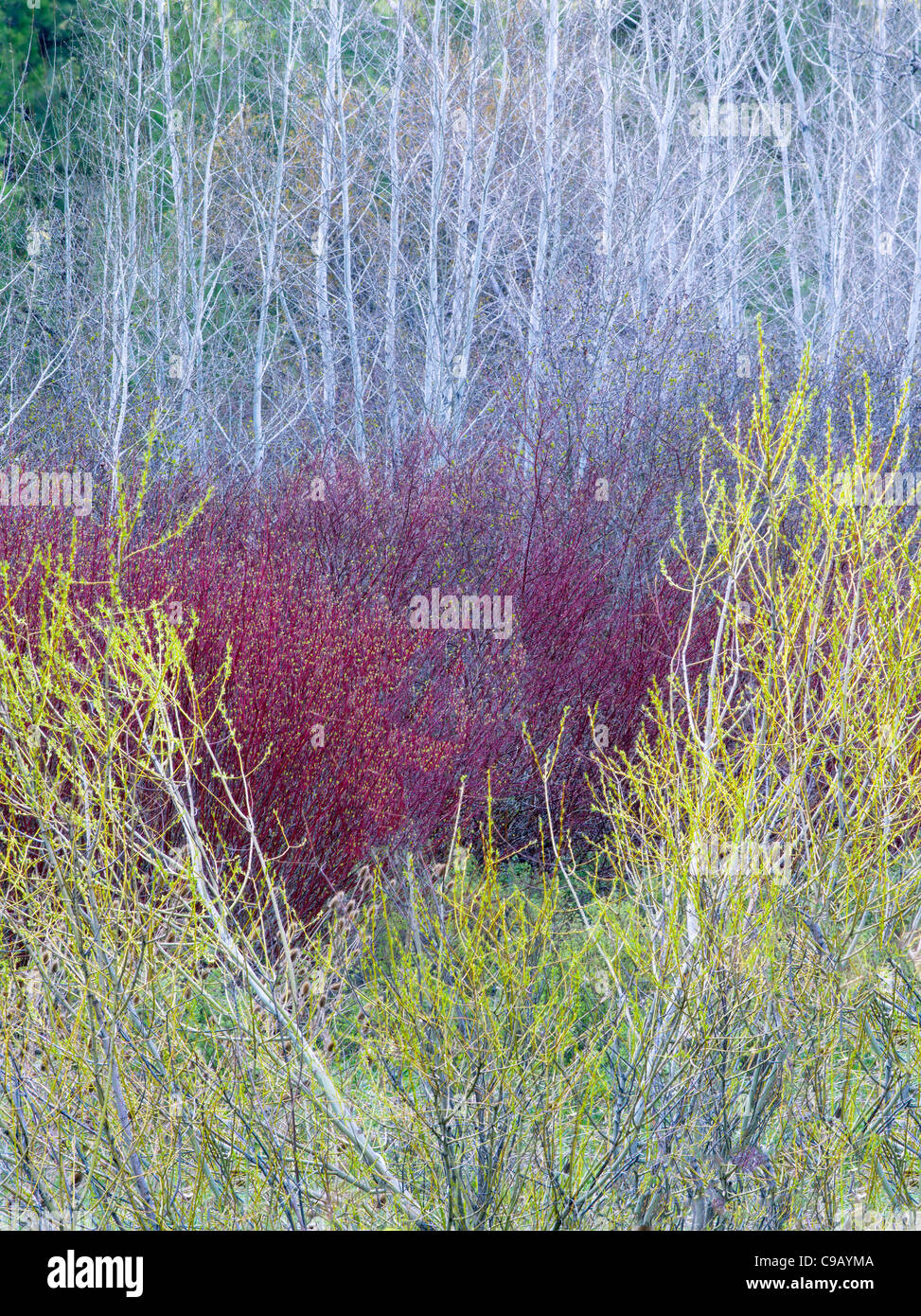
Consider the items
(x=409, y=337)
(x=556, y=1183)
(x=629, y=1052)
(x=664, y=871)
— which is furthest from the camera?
(x=409, y=337)

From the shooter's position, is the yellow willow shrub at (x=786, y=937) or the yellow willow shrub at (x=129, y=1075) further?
the yellow willow shrub at (x=786, y=937)

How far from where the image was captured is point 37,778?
304 cm

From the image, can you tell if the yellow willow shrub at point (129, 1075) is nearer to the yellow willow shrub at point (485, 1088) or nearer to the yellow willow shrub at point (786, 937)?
the yellow willow shrub at point (485, 1088)

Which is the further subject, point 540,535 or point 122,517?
point 540,535

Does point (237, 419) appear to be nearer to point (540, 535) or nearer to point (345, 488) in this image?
point (345, 488)

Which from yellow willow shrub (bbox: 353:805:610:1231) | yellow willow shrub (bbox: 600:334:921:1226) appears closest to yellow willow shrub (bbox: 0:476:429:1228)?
yellow willow shrub (bbox: 353:805:610:1231)

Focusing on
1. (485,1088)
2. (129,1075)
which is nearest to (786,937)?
(485,1088)

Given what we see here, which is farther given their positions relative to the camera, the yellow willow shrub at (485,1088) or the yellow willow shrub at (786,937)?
the yellow willow shrub at (786,937)

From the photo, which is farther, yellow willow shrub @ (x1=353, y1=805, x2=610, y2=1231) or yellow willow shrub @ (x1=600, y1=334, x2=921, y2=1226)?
yellow willow shrub @ (x1=600, y1=334, x2=921, y2=1226)

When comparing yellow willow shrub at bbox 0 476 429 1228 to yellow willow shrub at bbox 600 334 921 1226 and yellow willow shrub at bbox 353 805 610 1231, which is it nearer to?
yellow willow shrub at bbox 353 805 610 1231

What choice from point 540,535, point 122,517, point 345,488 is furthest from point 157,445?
point 122,517

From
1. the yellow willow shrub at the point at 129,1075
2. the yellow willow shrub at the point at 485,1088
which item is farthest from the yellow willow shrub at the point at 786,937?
the yellow willow shrub at the point at 129,1075

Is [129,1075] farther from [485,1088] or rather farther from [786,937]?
[786,937]

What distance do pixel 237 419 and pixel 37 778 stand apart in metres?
14.0
